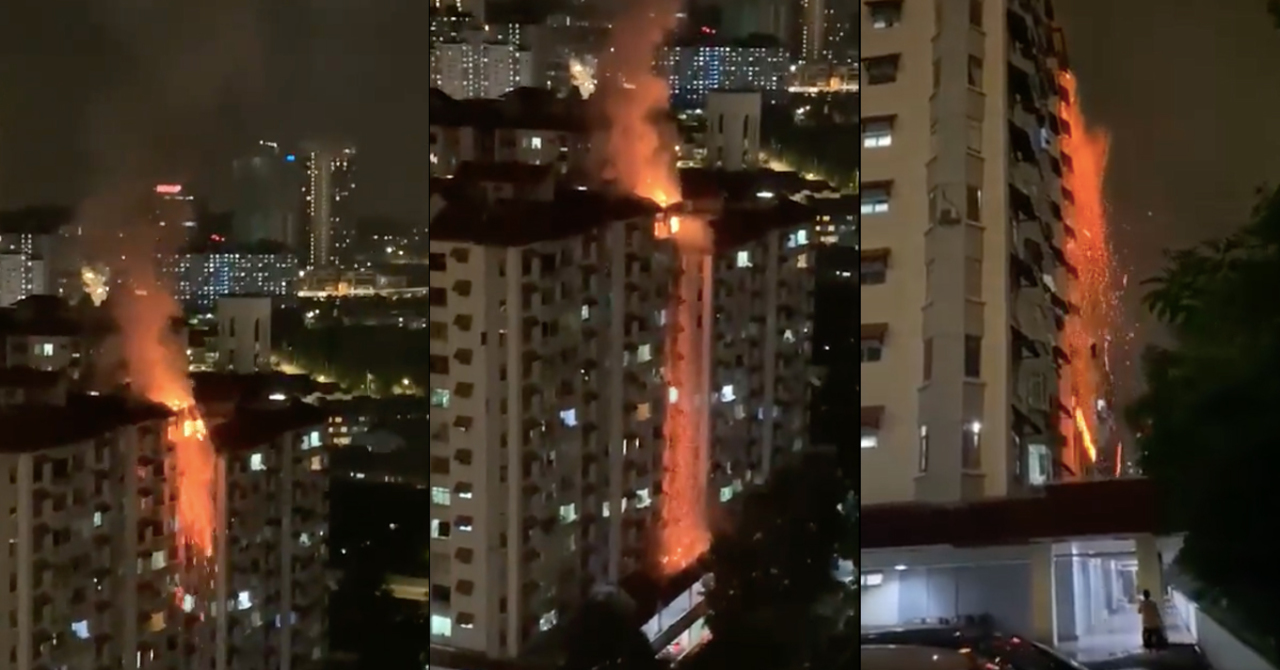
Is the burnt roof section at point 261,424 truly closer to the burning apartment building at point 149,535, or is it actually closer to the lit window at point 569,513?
the burning apartment building at point 149,535

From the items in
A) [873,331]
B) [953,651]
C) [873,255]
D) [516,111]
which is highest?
[516,111]

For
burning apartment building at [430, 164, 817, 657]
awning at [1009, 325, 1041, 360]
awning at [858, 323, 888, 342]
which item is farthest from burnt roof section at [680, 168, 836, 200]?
awning at [1009, 325, 1041, 360]

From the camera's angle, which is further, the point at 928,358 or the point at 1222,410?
the point at 928,358

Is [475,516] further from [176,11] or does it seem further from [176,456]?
[176,11]

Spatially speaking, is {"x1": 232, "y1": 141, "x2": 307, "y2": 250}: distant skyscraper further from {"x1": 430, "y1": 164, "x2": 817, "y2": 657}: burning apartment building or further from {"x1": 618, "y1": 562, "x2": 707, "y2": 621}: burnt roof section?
{"x1": 618, "y1": 562, "x2": 707, "y2": 621}: burnt roof section

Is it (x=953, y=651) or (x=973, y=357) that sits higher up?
(x=973, y=357)

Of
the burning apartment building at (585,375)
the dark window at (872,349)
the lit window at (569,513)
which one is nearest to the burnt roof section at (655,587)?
the burning apartment building at (585,375)

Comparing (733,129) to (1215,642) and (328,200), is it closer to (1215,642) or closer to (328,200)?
(328,200)

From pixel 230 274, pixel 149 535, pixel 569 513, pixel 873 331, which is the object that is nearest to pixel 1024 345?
pixel 873 331
